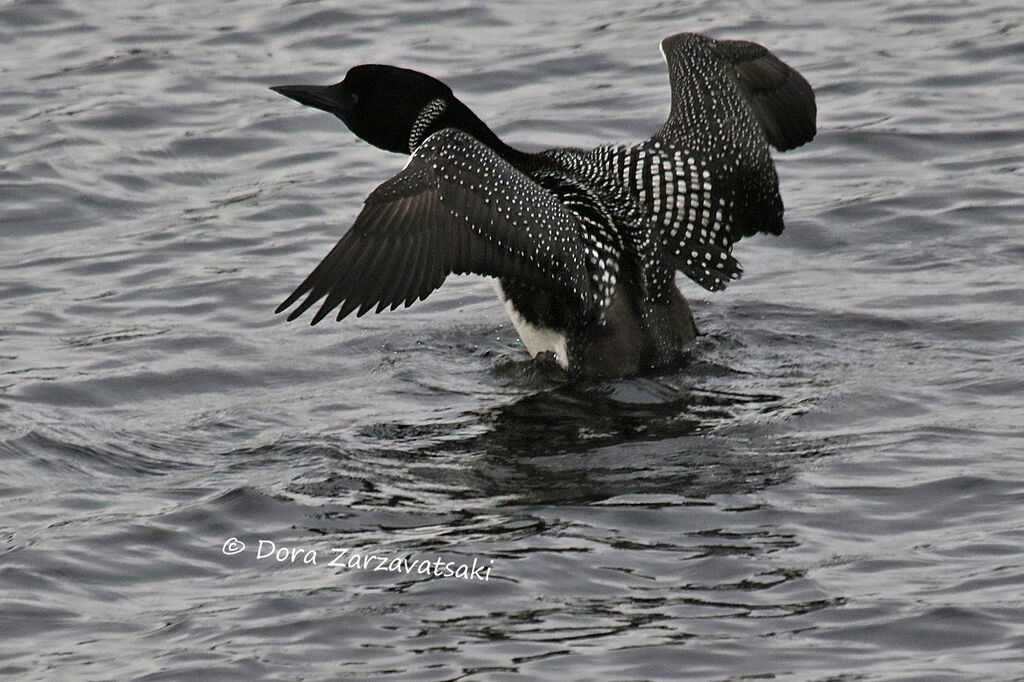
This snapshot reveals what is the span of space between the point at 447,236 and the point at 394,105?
1.38 m

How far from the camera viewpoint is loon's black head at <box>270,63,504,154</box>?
291 inches

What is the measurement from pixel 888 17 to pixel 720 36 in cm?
111

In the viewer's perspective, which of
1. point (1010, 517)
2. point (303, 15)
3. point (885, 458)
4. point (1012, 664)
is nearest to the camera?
point (1012, 664)

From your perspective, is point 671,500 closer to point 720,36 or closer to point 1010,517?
point 1010,517

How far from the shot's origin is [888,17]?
11297 millimetres

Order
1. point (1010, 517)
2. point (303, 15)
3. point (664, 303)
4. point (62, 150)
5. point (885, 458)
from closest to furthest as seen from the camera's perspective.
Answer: point (1010, 517), point (885, 458), point (664, 303), point (62, 150), point (303, 15)

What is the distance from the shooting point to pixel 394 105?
747 cm

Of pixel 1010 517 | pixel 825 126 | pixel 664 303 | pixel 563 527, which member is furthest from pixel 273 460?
pixel 825 126

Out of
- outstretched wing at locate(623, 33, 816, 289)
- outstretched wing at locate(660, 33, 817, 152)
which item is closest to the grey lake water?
outstretched wing at locate(623, 33, 816, 289)

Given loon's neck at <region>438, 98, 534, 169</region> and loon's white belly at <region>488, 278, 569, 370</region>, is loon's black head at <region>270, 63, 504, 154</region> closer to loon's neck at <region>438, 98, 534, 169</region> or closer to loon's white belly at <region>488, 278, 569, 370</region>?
loon's neck at <region>438, 98, 534, 169</region>

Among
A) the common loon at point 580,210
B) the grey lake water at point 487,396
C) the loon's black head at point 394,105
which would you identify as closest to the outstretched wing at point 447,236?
the common loon at point 580,210

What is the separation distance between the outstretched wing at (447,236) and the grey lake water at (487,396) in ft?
1.78

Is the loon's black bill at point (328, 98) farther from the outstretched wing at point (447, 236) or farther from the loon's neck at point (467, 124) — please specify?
the outstretched wing at point (447, 236)

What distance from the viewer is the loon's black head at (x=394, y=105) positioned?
7.40 m
